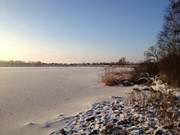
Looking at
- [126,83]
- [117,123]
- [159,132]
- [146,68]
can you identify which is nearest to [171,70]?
[126,83]

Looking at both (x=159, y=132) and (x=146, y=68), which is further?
(x=146, y=68)

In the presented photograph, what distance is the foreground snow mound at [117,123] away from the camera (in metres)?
6.07

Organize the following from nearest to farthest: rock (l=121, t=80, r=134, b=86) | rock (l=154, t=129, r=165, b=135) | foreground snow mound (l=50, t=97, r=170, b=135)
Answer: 1. rock (l=154, t=129, r=165, b=135)
2. foreground snow mound (l=50, t=97, r=170, b=135)
3. rock (l=121, t=80, r=134, b=86)

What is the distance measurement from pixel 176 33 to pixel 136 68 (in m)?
4.68

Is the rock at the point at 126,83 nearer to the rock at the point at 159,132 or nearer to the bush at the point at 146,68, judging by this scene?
the bush at the point at 146,68

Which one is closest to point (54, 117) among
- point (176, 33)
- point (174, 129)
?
point (174, 129)

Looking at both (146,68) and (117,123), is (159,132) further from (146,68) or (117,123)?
(146,68)

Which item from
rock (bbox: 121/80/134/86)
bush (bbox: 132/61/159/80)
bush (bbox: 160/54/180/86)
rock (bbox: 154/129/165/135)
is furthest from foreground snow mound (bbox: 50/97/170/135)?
bush (bbox: 132/61/159/80)

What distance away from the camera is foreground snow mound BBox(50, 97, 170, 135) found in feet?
19.9

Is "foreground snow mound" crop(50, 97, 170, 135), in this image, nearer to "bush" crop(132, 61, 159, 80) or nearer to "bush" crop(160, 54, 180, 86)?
"bush" crop(160, 54, 180, 86)

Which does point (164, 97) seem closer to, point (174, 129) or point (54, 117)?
point (174, 129)

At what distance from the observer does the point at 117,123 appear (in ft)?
22.0

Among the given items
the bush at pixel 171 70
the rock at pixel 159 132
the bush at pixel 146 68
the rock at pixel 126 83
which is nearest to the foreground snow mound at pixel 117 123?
the rock at pixel 159 132

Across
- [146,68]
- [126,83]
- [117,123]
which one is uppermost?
[146,68]
